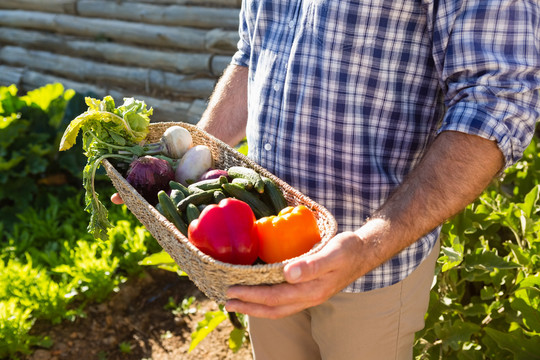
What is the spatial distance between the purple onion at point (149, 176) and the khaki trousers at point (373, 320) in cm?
62

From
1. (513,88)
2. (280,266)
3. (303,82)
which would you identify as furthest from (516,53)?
(280,266)

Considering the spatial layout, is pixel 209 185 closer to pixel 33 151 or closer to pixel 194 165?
pixel 194 165

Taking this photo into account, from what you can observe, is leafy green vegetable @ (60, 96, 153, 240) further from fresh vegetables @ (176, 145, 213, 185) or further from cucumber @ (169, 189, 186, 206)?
cucumber @ (169, 189, 186, 206)

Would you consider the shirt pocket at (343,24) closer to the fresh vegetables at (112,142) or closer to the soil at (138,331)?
the fresh vegetables at (112,142)

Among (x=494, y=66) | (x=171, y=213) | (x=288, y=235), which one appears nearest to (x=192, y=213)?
(x=171, y=213)

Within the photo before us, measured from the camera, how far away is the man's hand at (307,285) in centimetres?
126

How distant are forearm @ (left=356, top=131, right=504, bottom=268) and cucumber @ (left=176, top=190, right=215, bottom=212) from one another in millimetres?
426

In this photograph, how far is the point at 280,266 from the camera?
1274 mm

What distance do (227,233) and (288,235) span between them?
14 centimetres

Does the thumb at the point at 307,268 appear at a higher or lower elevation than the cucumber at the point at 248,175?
lower

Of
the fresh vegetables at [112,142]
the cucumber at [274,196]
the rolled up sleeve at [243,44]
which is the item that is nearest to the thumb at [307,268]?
the cucumber at [274,196]

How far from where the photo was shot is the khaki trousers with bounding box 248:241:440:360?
180cm

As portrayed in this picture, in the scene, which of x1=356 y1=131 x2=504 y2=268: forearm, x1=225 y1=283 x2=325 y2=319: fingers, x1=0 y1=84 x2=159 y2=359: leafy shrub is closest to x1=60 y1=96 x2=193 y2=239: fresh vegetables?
x1=225 y1=283 x2=325 y2=319: fingers

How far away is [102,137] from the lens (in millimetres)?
1902
